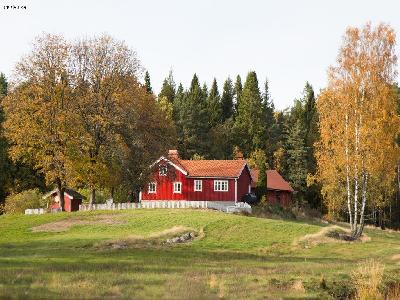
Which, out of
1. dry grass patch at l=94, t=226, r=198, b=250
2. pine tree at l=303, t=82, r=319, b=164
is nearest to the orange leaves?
dry grass patch at l=94, t=226, r=198, b=250

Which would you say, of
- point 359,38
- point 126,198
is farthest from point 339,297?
point 126,198

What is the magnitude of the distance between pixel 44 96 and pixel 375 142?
3144cm

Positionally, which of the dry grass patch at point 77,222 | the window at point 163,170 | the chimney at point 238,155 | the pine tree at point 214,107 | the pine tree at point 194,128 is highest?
the pine tree at point 214,107

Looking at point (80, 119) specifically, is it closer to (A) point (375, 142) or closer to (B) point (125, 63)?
(B) point (125, 63)

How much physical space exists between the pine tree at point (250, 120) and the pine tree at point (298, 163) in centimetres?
838

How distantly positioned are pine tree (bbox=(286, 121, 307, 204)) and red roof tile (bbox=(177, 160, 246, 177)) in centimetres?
2542

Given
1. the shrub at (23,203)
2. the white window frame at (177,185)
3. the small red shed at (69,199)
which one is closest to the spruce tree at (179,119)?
the small red shed at (69,199)

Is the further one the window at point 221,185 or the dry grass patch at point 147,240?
the window at point 221,185

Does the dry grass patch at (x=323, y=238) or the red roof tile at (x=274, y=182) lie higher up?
the red roof tile at (x=274, y=182)

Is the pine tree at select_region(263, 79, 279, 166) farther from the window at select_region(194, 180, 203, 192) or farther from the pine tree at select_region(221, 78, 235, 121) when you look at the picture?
the window at select_region(194, 180, 203, 192)

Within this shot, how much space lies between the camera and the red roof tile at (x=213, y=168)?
202 ft

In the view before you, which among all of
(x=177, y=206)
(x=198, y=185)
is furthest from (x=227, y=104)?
(x=177, y=206)

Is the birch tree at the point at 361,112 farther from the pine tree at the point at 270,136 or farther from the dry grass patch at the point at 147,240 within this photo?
the pine tree at the point at 270,136

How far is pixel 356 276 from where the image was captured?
19453mm
